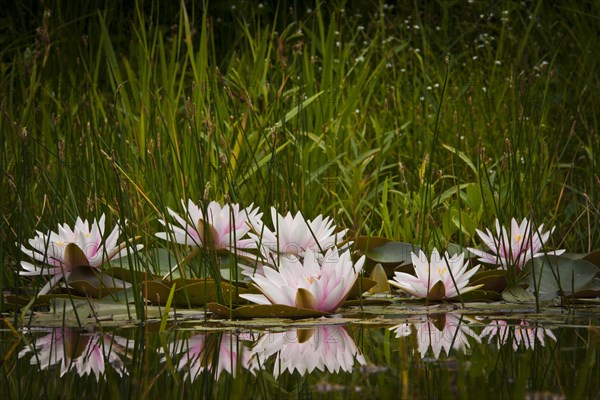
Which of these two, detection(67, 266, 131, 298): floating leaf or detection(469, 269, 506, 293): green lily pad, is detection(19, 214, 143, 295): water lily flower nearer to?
detection(67, 266, 131, 298): floating leaf

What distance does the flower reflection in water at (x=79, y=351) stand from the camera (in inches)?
52.8

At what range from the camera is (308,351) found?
1.42 m

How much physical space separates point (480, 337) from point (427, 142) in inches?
87.6

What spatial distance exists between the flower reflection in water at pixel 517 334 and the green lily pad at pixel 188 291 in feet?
1.86

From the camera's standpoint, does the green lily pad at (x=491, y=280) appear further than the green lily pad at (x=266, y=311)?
Result: Yes

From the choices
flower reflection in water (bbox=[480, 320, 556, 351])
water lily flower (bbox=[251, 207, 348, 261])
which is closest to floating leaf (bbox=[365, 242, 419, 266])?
water lily flower (bbox=[251, 207, 348, 261])

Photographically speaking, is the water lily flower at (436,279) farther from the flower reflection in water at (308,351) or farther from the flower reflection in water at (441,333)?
the flower reflection in water at (308,351)

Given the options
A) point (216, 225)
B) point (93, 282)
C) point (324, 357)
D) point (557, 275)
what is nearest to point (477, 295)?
point (557, 275)

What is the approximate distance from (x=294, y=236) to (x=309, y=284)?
0.33 metres

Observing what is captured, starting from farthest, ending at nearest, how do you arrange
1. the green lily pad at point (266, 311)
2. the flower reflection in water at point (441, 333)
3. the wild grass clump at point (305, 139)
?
the wild grass clump at point (305, 139)
the green lily pad at point (266, 311)
the flower reflection in water at point (441, 333)

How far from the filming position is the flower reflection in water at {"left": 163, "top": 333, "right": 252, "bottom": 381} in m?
1.30

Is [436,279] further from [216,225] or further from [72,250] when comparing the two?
[72,250]

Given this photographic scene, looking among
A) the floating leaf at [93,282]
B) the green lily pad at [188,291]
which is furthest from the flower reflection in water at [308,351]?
the floating leaf at [93,282]

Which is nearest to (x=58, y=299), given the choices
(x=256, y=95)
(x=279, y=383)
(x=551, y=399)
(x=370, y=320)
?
(x=370, y=320)
